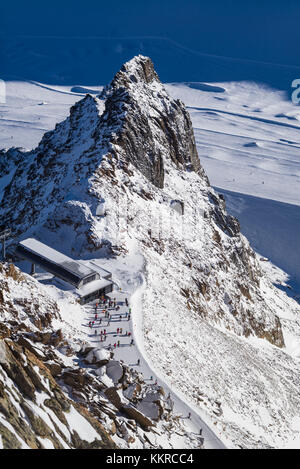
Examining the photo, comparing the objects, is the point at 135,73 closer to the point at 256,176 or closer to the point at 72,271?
the point at 72,271

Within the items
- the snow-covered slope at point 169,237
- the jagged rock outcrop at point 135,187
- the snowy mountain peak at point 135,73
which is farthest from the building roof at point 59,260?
the snowy mountain peak at point 135,73

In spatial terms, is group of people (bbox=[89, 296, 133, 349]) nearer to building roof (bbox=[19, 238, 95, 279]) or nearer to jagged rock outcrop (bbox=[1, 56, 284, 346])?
building roof (bbox=[19, 238, 95, 279])

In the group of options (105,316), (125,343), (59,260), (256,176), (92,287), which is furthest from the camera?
(256,176)

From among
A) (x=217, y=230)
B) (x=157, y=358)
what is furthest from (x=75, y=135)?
(x=157, y=358)

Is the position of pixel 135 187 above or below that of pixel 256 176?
above

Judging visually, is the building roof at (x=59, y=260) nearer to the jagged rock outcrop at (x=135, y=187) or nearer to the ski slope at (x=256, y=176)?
the jagged rock outcrop at (x=135, y=187)

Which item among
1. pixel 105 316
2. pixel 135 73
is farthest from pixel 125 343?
pixel 135 73
